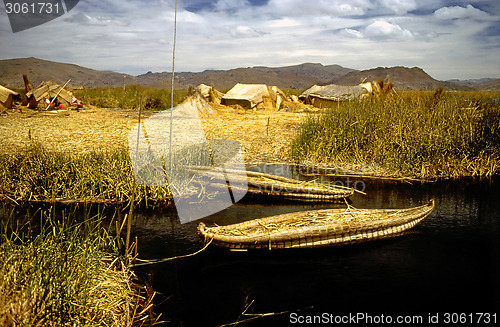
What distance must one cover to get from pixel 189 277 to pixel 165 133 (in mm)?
7911

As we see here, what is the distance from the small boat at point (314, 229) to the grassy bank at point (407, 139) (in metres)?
3.53

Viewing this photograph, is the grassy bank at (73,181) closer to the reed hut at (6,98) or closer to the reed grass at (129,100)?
the reed hut at (6,98)

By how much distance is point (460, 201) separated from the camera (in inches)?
317

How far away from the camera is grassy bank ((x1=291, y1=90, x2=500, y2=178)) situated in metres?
9.81

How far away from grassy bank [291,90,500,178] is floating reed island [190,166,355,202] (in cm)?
244

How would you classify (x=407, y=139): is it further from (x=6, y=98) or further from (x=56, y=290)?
(x=6, y=98)

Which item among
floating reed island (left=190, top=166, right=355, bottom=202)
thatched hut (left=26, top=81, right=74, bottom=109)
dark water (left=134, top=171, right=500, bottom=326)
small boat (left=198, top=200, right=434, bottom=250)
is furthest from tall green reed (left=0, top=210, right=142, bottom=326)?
thatched hut (left=26, top=81, right=74, bottom=109)

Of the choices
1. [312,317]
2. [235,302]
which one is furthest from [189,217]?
[312,317]

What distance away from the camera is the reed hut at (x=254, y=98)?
799 inches

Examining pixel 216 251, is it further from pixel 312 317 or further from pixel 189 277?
pixel 312 317

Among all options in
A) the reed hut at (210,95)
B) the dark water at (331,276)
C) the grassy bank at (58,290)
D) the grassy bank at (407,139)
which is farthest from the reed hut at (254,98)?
the grassy bank at (58,290)

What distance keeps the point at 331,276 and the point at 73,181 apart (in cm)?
471

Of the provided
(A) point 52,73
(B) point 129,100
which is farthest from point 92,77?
(B) point 129,100

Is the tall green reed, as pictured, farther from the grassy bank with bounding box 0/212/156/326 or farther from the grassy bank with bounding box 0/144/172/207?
the grassy bank with bounding box 0/144/172/207
